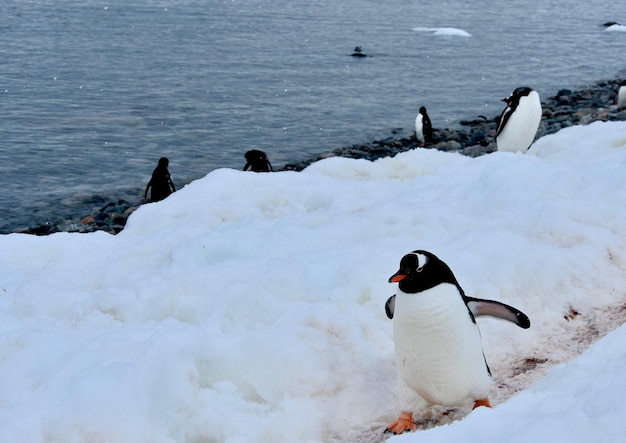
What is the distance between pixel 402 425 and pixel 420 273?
0.84 m

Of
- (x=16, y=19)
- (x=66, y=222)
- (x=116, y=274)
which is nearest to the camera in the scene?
(x=116, y=274)

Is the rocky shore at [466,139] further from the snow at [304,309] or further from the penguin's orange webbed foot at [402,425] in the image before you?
the penguin's orange webbed foot at [402,425]

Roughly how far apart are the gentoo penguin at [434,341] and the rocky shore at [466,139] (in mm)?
9637

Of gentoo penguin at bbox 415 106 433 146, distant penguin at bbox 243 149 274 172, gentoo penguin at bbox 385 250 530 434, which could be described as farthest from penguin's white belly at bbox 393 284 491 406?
gentoo penguin at bbox 415 106 433 146

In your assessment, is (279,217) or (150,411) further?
(279,217)

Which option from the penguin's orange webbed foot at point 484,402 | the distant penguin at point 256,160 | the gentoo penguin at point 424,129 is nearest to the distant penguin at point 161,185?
the distant penguin at point 256,160

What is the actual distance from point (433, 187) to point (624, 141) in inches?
108

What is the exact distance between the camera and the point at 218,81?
95.1ft

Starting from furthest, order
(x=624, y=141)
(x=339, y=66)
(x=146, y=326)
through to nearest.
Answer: (x=339, y=66) → (x=624, y=141) → (x=146, y=326)

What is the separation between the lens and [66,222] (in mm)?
14273

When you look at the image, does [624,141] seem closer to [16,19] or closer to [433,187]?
[433,187]

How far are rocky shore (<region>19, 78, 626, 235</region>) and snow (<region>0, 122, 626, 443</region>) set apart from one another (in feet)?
20.2

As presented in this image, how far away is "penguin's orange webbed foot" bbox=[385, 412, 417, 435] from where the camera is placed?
4.33m

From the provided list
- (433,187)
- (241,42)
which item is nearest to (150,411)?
(433,187)
